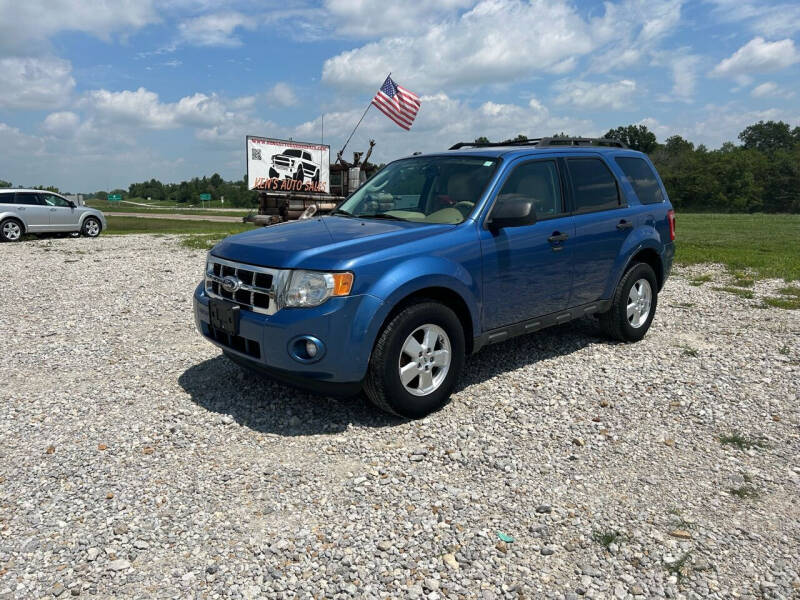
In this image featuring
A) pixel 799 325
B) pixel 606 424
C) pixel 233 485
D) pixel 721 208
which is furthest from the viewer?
pixel 721 208

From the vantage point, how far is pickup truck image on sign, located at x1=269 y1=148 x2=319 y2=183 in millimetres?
25094

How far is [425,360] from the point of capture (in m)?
4.37

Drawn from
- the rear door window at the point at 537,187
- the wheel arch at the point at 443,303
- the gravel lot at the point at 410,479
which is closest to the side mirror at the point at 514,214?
→ the rear door window at the point at 537,187

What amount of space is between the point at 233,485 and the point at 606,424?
2.61 metres

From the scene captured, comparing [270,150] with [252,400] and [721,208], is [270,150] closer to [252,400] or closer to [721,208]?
[252,400]

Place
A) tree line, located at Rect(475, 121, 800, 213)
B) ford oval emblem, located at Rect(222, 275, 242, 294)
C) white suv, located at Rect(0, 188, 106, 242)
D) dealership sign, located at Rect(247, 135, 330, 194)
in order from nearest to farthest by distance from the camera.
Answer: ford oval emblem, located at Rect(222, 275, 242, 294) < white suv, located at Rect(0, 188, 106, 242) < dealership sign, located at Rect(247, 135, 330, 194) < tree line, located at Rect(475, 121, 800, 213)

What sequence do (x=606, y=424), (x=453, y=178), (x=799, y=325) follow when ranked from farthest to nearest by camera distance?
(x=799, y=325), (x=453, y=178), (x=606, y=424)

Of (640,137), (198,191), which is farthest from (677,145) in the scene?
(198,191)

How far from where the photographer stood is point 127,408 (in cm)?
471

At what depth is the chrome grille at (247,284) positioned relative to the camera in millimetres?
4090

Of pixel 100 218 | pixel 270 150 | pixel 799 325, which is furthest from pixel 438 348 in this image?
pixel 270 150

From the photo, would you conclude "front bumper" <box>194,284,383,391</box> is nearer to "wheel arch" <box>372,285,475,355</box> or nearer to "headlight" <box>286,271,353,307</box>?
"headlight" <box>286,271,353,307</box>

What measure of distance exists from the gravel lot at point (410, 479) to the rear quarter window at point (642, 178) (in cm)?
160

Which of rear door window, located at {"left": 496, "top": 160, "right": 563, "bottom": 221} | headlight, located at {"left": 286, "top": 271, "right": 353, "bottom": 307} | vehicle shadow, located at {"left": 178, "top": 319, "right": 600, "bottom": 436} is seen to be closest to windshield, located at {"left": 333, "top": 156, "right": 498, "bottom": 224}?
rear door window, located at {"left": 496, "top": 160, "right": 563, "bottom": 221}
